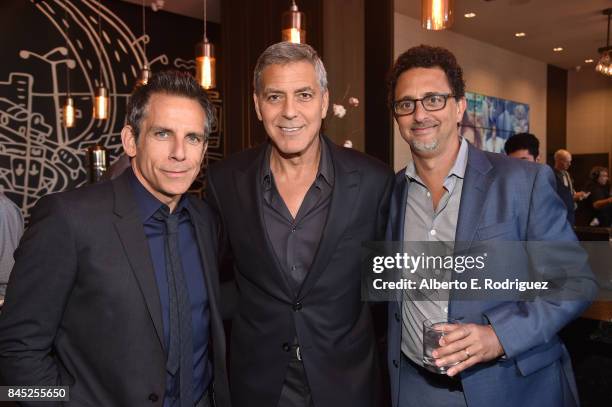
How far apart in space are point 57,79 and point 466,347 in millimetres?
5910

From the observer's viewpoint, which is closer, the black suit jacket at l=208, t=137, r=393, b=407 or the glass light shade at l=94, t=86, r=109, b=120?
the black suit jacket at l=208, t=137, r=393, b=407

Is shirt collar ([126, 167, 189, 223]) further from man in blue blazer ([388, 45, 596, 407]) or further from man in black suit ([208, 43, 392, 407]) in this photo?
man in blue blazer ([388, 45, 596, 407])

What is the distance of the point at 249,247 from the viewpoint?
1.82 metres

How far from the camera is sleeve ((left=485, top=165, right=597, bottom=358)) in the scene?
150cm

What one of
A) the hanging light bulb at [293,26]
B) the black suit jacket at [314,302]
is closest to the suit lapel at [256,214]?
the black suit jacket at [314,302]

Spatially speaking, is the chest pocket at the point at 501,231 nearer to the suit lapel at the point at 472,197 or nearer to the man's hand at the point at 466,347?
the suit lapel at the point at 472,197

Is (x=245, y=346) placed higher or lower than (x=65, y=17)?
lower

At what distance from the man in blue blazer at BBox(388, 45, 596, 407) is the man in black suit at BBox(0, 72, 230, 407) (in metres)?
0.70

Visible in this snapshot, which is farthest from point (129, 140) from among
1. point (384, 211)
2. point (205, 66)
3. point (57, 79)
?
point (57, 79)

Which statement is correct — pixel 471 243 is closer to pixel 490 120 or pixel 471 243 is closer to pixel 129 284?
pixel 129 284

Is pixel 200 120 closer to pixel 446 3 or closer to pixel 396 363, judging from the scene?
pixel 396 363

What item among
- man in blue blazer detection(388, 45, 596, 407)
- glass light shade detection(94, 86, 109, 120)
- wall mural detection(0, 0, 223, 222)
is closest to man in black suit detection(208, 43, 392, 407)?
man in blue blazer detection(388, 45, 596, 407)

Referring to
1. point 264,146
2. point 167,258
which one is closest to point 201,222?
point 167,258

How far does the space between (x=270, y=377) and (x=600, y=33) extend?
8801 millimetres
